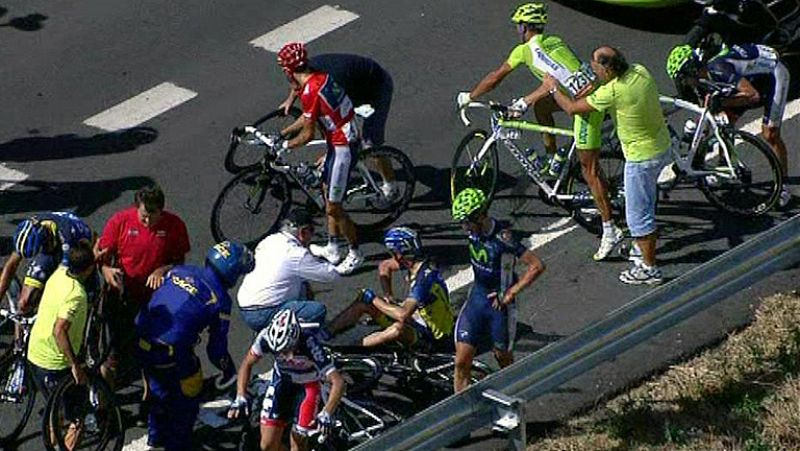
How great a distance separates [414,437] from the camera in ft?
39.4

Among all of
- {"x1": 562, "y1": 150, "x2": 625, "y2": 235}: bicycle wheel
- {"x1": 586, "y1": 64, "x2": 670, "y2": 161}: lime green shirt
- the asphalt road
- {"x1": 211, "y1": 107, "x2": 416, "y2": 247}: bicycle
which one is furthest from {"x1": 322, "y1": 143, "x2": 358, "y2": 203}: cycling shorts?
{"x1": 586, "y1": 64, "x2": 670, "y2": 161}: lime green shirt

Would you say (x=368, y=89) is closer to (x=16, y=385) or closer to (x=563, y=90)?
(x=563, y=90)

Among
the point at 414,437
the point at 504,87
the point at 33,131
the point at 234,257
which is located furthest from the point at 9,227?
the point at 414,437

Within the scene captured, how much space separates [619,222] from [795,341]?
8.32 feet

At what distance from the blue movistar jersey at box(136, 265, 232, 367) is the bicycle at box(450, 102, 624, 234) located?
3732mm

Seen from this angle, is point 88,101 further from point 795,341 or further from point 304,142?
point 795,341

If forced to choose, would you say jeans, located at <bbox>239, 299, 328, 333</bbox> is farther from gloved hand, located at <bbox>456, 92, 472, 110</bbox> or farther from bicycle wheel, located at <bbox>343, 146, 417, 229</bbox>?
gloved hand, located at <bbox>456, 92, 472, 110</bbox>

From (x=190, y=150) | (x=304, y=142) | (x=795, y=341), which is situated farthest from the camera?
(x=190, y=150)

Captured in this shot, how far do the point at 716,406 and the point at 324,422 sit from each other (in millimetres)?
2907

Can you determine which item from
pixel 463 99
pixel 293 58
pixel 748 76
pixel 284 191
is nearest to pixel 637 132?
pixel 748 76

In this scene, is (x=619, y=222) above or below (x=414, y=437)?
below

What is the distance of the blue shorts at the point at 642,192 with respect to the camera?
15.6 m

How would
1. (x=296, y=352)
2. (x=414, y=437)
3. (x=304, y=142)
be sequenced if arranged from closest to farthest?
(x=414, y=437)
(x=296, y=352)
(x=304, y=142)

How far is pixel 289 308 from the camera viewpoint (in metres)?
13.6
